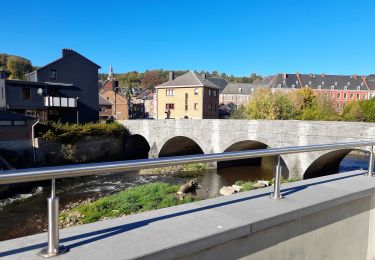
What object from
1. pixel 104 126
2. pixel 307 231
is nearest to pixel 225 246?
pixel 307 231

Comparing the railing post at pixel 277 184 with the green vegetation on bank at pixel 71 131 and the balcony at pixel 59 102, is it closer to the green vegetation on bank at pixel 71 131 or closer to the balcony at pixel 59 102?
the green vegetation on bank at pixel 71 131

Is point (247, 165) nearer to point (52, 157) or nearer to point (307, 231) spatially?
point (52, 157)

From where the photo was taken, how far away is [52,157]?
80.5 ft

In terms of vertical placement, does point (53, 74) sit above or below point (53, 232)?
above

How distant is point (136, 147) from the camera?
3372 cm

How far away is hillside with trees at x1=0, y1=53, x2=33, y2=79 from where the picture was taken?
72062 millimetres

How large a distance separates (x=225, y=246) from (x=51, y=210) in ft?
3.97

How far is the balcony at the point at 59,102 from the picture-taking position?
2964cm

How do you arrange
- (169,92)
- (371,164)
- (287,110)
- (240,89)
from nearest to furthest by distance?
(371,164)
(287,110)
(169,92)
(240,89)

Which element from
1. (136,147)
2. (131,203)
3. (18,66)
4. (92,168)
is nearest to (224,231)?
(92,168)

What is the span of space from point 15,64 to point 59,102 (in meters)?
53.1

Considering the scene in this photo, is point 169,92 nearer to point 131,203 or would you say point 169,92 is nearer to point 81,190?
point 81,190

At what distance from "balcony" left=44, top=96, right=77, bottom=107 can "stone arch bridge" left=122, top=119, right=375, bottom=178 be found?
6.05 meters

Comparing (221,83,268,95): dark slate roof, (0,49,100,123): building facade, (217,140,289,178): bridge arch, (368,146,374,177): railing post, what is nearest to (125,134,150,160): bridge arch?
(0,49,100,123): building facade
